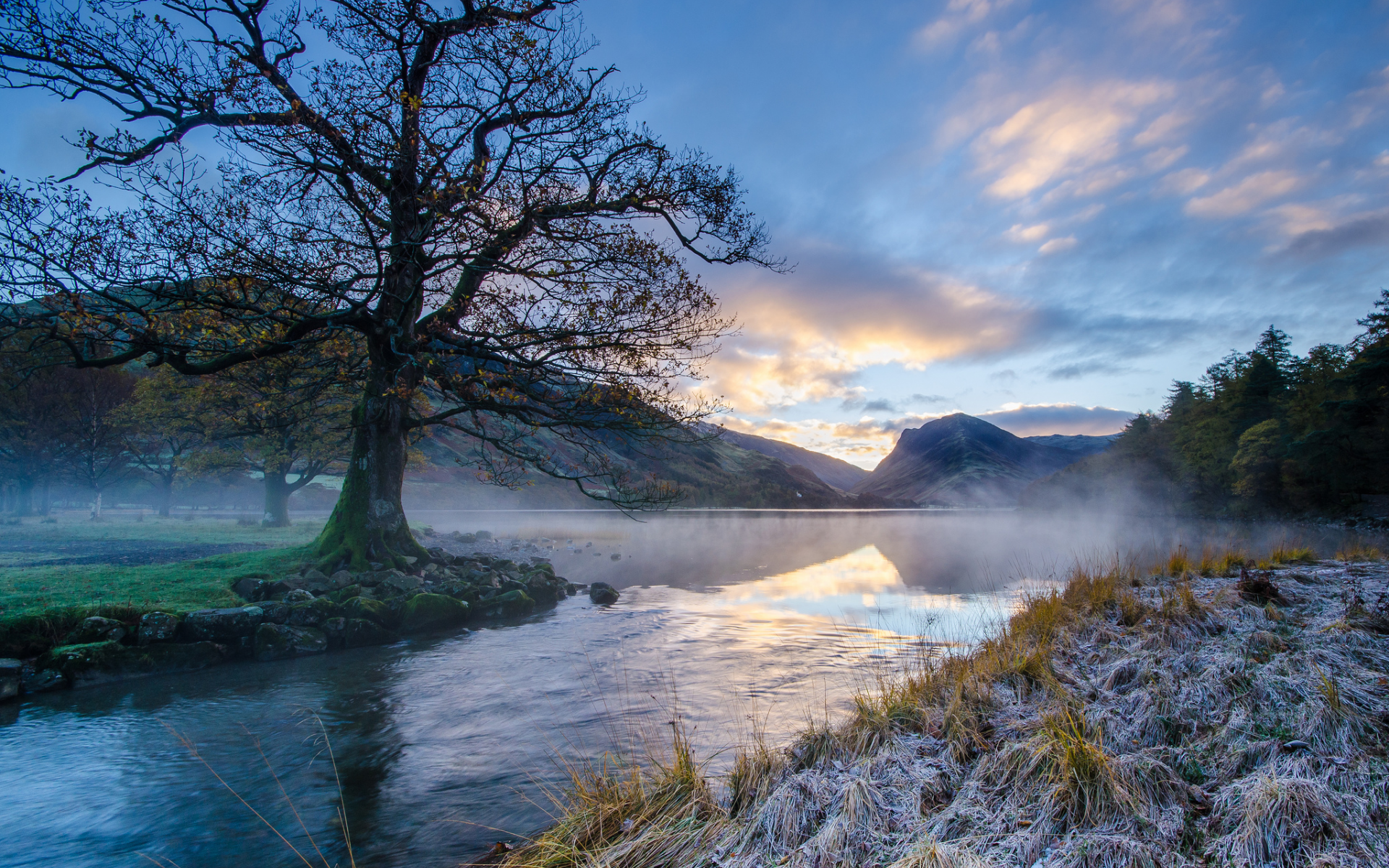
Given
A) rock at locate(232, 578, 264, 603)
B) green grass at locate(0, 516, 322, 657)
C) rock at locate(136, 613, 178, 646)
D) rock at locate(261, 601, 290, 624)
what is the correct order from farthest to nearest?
rock at locate(232, 578, 264, 603)
rock at locate(261, 601, 290, 624)
rock at locate(136, 613, 178, 646)
green grass at locate(0, 516, 322, 657)

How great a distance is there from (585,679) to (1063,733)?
6.73 metres

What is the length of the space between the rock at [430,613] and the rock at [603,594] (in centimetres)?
387

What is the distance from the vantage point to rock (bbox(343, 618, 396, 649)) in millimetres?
10375

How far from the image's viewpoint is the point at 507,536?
125 feet

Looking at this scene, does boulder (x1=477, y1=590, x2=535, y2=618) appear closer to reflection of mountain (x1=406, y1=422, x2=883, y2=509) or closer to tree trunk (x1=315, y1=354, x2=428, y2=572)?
tree trunk (x1=315, y1=354, x2=428, y2=572)

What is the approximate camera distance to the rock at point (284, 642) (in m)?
9.47

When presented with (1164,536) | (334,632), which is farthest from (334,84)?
(1164,536)

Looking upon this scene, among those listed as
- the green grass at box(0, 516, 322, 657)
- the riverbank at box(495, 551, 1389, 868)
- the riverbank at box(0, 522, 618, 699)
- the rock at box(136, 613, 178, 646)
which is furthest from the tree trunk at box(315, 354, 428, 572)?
the riverbank at box(495, 551, 1389, 868)

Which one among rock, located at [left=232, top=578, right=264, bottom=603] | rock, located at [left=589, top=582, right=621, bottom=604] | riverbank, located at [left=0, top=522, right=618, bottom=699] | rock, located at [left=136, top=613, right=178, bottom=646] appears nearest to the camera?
riverbank, located at [left=0, top=522, right=618, bottom=699]

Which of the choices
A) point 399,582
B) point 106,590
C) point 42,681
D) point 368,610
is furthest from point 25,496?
point 368,610

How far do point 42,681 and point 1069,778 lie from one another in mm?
12160

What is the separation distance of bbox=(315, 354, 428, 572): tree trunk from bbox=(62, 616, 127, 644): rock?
14.3ft

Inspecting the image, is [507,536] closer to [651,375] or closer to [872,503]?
[651,375]

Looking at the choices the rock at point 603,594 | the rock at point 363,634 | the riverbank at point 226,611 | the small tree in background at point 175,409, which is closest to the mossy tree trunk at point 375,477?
the riverbank at point 226,611
